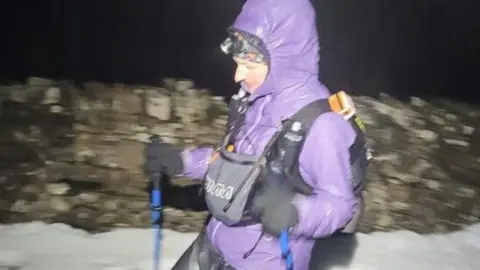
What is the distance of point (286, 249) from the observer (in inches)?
85.7

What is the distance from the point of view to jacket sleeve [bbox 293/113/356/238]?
2049 millimetres

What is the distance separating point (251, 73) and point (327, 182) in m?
0.37

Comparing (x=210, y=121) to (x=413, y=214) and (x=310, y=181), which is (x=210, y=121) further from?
(x=310, y=181)

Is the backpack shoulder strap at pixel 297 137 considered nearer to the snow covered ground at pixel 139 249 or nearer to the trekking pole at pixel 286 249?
the trekking pole at pixel 286 249

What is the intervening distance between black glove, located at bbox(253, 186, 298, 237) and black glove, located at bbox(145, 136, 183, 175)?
43 cm

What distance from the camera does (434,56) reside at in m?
4.16

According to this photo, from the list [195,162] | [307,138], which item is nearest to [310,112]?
[307,138]

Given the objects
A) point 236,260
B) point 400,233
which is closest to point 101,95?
point 400,233

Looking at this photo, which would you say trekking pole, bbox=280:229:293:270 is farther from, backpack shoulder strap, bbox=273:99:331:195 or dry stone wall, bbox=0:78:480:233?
dry stone wall, bbox=0:78:480:233

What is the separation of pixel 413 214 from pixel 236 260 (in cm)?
210

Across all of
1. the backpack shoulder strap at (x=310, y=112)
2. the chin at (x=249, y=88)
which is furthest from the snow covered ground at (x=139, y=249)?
the backpack shoulder strap at (x=310, y=112)

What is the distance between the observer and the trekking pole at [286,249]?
2.14m

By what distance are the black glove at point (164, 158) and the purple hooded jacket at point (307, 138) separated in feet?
0.94

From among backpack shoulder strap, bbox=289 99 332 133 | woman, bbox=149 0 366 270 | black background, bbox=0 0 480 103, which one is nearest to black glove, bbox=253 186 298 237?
woman, bbox=149 0 366 270
